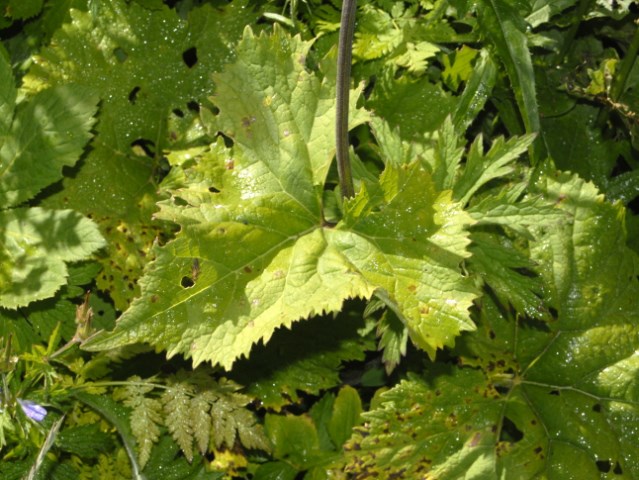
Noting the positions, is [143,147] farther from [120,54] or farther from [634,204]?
[634,204]

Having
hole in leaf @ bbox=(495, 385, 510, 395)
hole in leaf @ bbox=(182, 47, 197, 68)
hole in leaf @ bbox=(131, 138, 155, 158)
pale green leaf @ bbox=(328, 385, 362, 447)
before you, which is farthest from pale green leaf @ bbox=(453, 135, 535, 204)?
hole in leaf @ bbox=(182, 47, 197, 68)

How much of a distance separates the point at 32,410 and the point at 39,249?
1.94ft

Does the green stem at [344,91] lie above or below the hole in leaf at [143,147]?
above

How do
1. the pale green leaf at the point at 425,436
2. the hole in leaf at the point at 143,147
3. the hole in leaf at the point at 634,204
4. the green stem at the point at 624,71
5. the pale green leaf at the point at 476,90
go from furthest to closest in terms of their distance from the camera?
the hole in leaf at the point at 634,204, the hole in leaf at the point at 143,147, the green stem at the point at 624,71, the pale green leaf at the point at 476,90, the pale green leaf at the point at 425,436

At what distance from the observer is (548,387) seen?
255 centimetres

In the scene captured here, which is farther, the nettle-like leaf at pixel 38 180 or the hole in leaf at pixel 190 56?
the hole in leaf at pixel 190 56

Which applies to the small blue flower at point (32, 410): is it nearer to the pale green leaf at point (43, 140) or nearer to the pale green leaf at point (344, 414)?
the pale green leaf at point (43, 140)

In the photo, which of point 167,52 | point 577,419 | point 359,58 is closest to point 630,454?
point 577,419

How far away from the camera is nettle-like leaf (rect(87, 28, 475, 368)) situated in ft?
7.02

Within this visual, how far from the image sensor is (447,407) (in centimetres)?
249

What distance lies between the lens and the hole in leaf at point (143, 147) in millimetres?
2892

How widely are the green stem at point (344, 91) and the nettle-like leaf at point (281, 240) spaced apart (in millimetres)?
63

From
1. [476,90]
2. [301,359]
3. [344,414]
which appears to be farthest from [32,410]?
[476,90]

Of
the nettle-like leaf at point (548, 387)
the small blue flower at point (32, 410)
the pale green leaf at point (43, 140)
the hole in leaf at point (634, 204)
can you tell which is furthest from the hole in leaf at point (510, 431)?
the pale green leaf at point (43, 140)
